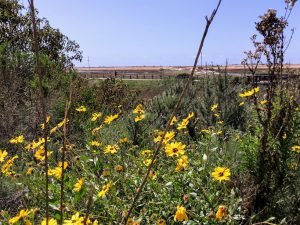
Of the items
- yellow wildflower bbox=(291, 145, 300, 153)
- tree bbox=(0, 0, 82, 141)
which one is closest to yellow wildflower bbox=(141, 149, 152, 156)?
yellow wildflower bbox=(291, 145, 300, 153)

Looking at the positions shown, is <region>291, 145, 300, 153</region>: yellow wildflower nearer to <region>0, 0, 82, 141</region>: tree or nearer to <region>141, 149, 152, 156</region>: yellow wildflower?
<region>141, 149, 152, 156</region>: yellow wildflower

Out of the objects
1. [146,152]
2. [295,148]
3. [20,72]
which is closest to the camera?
[295,148]

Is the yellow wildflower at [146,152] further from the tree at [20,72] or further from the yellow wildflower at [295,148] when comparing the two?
the tree at [20,72]

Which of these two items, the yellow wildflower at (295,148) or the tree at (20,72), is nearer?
the yellow wildflower at (295,148)

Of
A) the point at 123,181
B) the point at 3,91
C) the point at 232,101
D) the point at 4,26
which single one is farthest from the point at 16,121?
the point at 4,26

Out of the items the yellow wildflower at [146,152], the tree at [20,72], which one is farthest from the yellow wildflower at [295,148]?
the tree at [20,72]

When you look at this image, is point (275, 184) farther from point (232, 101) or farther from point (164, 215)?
point (232, 101)

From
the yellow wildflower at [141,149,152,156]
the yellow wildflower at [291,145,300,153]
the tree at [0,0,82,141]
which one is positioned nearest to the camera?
the yellow wildflower at [291,145,300,153]

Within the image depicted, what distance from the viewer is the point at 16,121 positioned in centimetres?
877

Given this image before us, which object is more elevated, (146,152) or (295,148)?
(295,148)

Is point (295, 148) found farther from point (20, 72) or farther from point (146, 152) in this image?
point (20, 72)

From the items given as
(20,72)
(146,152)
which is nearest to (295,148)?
(146,152)

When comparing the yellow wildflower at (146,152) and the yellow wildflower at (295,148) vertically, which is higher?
the yellow wildflower at (295,148)

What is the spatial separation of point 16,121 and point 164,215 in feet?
22.1
